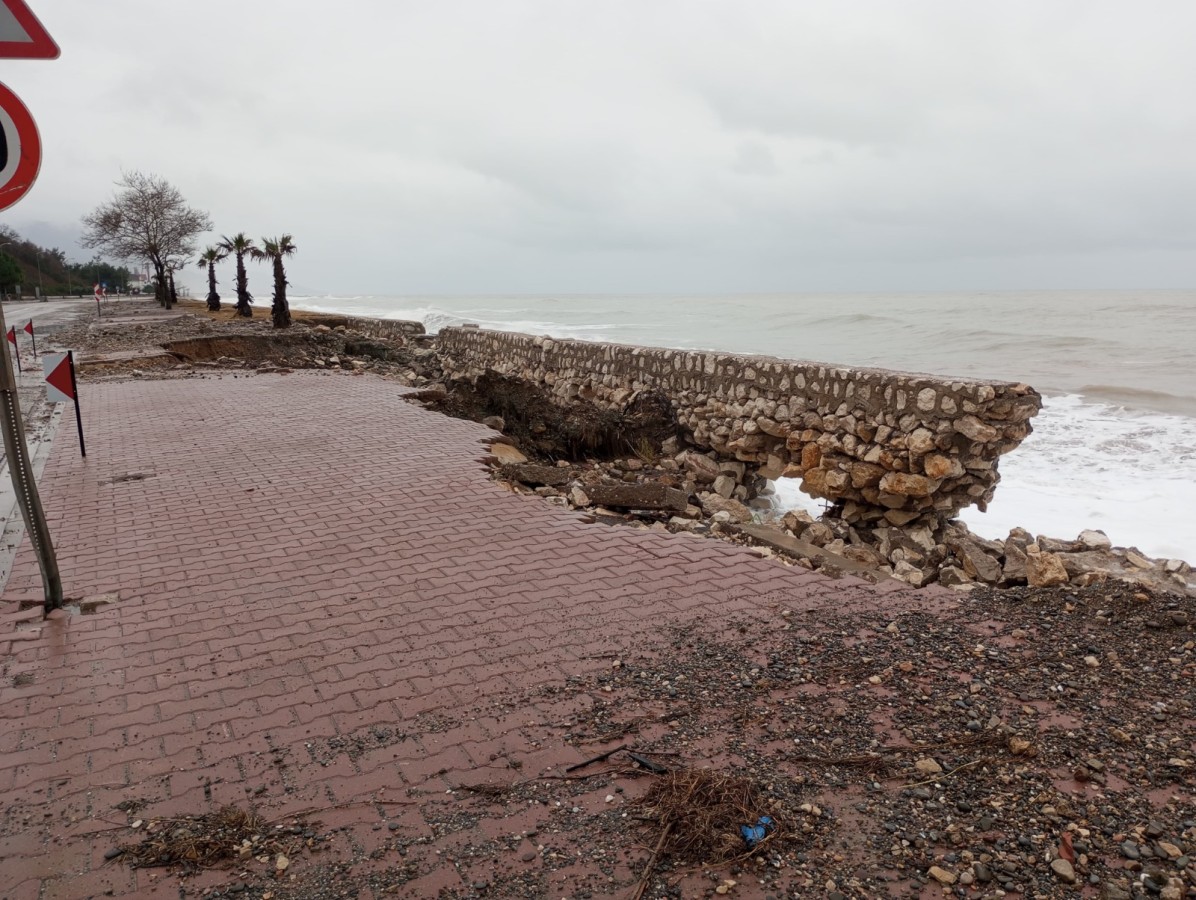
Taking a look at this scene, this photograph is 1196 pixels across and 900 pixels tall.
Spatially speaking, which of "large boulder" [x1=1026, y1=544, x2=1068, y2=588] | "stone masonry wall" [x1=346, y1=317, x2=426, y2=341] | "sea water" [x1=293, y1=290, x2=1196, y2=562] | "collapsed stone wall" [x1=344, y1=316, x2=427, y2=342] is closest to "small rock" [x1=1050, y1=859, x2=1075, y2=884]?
"large boulder" [x1=1026, y1=544, x2=1068, y2=588]

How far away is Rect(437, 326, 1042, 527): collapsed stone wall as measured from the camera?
689 centimetres

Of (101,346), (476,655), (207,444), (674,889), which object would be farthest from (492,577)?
(101,346)

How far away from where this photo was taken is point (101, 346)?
73.5ft

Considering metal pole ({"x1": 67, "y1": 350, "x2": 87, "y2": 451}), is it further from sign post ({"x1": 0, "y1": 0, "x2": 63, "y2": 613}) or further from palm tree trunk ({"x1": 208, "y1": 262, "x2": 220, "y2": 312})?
palm tree trunk ({"x1": 208, "y1": 262, "x2": 220, "y2": 312})

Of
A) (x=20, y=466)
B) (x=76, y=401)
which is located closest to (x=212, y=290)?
(x=76, y=401)

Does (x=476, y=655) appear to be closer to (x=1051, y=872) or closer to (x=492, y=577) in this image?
(x=492, y=577)

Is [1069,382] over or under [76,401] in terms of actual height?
under

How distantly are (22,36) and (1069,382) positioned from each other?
2281 cm

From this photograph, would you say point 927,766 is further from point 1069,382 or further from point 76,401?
point 1069,382

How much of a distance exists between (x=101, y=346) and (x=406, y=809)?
79.5 ft

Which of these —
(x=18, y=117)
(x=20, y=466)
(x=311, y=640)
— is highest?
(x=18, y=117)

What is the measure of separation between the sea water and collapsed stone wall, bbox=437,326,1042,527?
131 centimetres

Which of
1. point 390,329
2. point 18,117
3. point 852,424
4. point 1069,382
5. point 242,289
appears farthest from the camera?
point 242,289

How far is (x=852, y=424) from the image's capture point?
25.5ft
